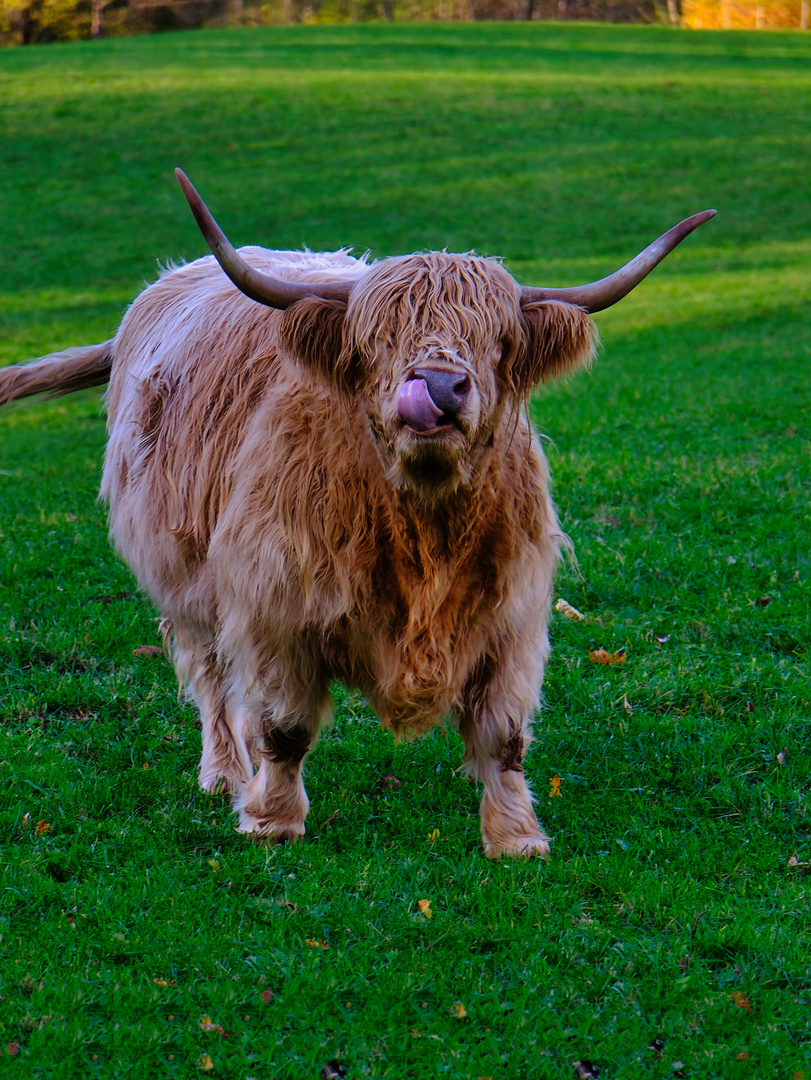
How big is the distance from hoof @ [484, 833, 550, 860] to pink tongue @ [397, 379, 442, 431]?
1.70 m

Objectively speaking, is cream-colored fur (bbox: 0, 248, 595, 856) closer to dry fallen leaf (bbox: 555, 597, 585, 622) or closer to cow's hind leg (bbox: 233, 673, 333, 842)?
cow's hind leg (bbox: 233, 673, 333, 842)

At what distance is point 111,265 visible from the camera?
19953 mm

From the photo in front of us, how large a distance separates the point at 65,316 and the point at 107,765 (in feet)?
43.5

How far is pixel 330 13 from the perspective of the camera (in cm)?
5481

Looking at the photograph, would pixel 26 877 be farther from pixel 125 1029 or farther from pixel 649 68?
pixel 649 68

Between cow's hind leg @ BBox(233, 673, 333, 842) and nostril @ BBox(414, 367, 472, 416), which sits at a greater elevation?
nostril @ BBox(414, 367, 472, 416)

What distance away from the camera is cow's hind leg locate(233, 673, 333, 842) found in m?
4.23

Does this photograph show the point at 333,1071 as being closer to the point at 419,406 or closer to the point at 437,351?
the point at 419,406

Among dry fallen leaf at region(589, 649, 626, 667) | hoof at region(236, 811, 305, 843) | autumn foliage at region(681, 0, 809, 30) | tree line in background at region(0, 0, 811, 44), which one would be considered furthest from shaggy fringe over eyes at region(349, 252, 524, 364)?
autumn foliage at region(681, 0, 809, 30)

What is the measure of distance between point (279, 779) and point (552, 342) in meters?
1.90

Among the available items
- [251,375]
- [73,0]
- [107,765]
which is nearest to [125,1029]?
[107,765]

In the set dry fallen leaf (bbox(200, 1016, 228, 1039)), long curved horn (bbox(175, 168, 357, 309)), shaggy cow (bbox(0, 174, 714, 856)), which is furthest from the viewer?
shaggy cow (bbox(0, 174, 714, 856))

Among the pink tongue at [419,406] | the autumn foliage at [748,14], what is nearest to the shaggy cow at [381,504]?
the pink tongue at [419,406]

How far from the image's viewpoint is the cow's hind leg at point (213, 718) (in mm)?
4766
